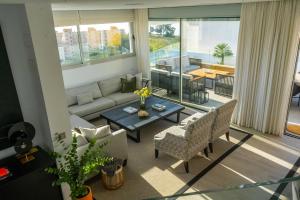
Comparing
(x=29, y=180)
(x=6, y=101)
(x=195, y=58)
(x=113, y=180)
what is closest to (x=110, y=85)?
(x=195, y=58)

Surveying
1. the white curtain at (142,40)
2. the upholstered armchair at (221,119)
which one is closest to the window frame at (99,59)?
the white curtain at (142,40)

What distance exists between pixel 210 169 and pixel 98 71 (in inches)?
166

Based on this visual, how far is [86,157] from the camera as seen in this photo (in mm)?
2906

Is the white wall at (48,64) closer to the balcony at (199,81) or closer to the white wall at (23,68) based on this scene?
the white wall at (23,68)

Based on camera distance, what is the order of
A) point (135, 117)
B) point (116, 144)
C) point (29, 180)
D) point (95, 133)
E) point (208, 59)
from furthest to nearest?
1. point (208, 59)
2. point (135, 117)
3. point (116, 144)
4. point (95, 133)
5. point (29, 180)

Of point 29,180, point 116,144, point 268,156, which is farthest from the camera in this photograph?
point 268,156

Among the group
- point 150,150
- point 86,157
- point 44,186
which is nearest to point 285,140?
point 150,150

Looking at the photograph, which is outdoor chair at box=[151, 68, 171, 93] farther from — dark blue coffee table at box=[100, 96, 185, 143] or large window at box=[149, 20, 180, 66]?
dark blue coffee table at box=[100, 96, 185, 143]

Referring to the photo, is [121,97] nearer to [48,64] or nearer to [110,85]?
[110,85]

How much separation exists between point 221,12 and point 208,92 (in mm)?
2232

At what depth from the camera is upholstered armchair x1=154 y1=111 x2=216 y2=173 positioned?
12.6 feet

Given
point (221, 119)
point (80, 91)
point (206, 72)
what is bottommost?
point (221, 119)

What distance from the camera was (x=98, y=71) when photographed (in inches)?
271

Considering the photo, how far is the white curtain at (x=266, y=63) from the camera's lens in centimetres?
446
